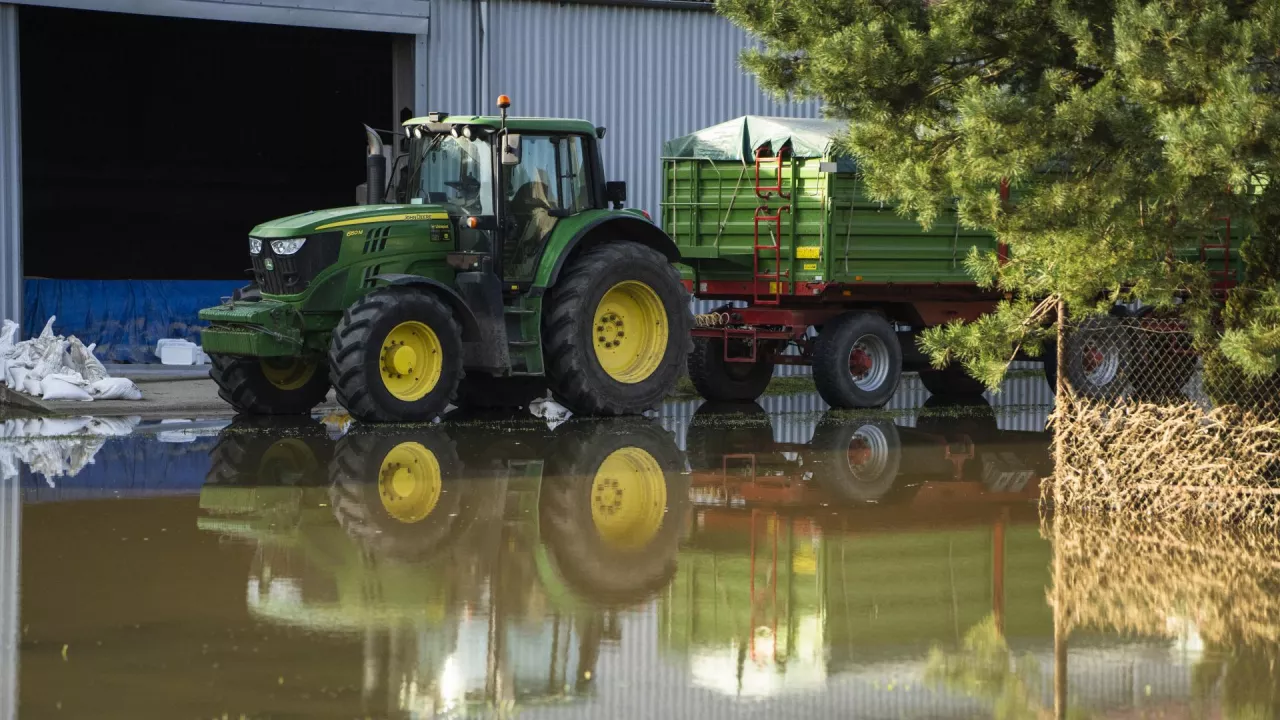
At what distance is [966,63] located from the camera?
32.1ft

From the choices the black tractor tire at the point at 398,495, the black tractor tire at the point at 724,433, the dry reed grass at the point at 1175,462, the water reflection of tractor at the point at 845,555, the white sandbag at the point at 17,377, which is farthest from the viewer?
the white sandbag at the point at 17,377

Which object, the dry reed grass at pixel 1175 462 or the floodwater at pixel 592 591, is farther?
the dry reed grass at pixel 1175 462

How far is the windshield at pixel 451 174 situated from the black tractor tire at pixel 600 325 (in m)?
0.98

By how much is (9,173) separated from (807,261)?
26.1ft

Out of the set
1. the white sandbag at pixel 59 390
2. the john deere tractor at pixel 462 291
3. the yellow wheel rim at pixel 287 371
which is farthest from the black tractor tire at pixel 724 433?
the white sandbag at pixel 59 390

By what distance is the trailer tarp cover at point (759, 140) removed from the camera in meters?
15.4

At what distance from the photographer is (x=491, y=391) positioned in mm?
15203

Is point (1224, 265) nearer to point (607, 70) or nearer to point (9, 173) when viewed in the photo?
point (607, 70)

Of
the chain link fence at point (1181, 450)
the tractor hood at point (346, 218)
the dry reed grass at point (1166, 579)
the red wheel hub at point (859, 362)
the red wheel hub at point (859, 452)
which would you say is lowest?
the dry reed grass at point (1166, 579)

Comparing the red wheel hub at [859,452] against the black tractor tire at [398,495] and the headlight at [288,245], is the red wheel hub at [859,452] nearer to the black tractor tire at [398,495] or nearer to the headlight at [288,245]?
the black tractor tire at [398,495]

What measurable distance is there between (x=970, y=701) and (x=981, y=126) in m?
3.60

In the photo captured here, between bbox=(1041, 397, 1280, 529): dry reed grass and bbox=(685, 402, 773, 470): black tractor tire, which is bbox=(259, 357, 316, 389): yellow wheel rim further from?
bbox=(1041, 397, 1280, 529): dry reed grass

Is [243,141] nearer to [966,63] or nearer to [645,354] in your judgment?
[645,354]

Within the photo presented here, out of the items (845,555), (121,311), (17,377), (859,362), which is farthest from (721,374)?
(845,555)
